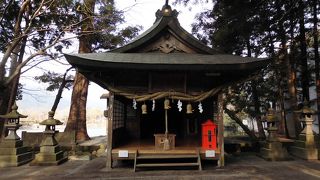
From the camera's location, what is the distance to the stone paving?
28.1 feet

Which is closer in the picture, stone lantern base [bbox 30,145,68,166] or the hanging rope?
the hanging rope

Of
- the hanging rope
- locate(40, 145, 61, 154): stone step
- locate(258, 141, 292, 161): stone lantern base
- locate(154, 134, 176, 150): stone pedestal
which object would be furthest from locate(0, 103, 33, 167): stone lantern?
locate(258, 141, 292, 161): stone lantern base

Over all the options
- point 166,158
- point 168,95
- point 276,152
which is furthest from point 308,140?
point 168,95

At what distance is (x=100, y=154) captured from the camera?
15.2 meters

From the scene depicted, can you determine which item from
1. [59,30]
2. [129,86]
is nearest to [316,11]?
[129,86]

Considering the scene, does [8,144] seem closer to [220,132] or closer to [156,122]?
[156,122]

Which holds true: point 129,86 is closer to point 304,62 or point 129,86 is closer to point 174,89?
point 174,89

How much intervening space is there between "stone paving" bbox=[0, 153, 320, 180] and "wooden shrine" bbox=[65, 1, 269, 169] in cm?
49

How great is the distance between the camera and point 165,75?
A: 1038 centimetres

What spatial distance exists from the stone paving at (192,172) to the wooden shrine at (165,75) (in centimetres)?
49

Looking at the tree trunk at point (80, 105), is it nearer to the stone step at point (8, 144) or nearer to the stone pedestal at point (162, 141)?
the stone step at point (8, 144)

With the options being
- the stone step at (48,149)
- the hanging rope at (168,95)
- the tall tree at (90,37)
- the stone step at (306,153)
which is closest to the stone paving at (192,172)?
the stone step at (306,153)

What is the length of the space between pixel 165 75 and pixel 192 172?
11.4 feet

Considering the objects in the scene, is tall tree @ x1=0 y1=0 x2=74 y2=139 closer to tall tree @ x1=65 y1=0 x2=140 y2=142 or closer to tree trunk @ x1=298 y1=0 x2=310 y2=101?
tall tree @ x1=65 y1=0 x2=140 y2=142
